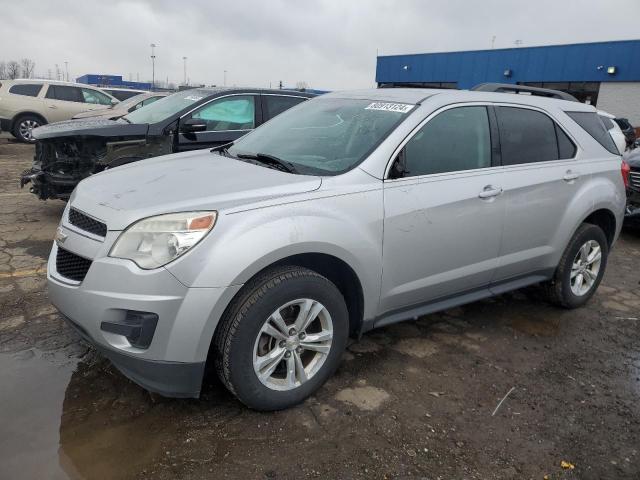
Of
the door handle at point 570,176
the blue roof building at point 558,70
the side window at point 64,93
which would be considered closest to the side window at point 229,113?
the door handle at point 570,176

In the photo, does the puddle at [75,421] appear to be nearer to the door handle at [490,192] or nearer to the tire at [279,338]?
the tire at [279,338]

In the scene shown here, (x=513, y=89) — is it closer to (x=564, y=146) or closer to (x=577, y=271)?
(x=564, y=146)

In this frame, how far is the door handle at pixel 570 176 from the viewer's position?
4016 mm

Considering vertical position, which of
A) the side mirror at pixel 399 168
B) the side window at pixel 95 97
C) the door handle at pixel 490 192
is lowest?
the door handle at pixel 490 192

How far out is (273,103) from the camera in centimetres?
694

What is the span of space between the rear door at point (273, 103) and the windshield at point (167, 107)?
29.5 inches

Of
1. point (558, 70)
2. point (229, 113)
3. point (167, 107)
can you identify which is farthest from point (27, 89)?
point (558, 70)

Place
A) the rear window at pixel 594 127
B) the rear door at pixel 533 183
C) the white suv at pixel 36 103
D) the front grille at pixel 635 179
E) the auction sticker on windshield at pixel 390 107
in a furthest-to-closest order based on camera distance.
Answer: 1. the white suv at pixel 36 103
2. the front grille at pixel 635 179
3. the rear window at pixel 594 127
4. the rear door at pixel 533 183
5. the auction sticker on windshield at pixel 390 107

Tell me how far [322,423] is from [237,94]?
498 cm

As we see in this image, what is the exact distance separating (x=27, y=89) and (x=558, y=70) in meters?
24.2

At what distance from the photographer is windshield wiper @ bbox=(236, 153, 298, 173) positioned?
311 centimetres

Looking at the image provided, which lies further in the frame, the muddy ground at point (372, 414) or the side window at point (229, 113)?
the side window at point (229, 113)

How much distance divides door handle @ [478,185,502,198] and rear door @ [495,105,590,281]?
0.09 metres

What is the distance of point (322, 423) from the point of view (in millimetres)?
2740
